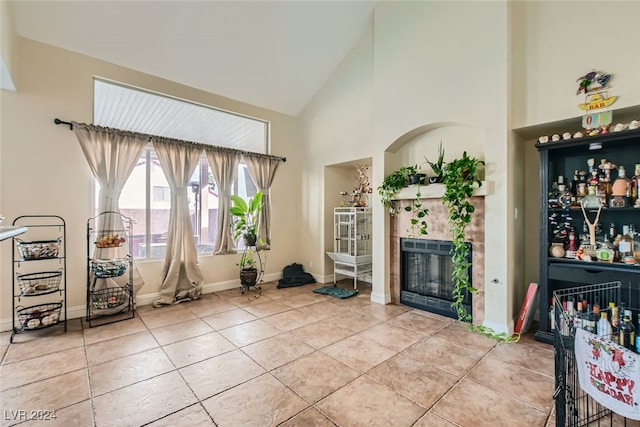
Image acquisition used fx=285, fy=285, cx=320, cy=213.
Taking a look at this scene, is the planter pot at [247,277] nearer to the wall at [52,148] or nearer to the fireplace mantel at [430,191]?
the wall at [52,148]

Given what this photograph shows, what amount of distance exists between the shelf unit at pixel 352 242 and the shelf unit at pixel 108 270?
325cm

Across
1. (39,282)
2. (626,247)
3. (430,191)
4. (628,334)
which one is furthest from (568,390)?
(39,282)

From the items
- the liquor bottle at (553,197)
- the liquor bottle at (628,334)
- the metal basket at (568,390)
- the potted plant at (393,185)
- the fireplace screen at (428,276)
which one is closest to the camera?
the metal basket at (568,390)

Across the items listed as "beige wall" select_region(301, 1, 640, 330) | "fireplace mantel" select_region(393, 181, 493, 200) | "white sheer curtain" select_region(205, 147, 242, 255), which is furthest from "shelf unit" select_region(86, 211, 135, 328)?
"fireplace mantel" select_region(393, 181, 493, 200)

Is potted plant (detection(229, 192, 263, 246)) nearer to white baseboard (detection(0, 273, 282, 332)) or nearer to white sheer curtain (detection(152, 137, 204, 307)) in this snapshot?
white sheer curtain (detection(152, 137, 204, 307))

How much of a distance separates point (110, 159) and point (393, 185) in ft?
12.9

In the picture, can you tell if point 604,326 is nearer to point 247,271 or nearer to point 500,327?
point 500,327

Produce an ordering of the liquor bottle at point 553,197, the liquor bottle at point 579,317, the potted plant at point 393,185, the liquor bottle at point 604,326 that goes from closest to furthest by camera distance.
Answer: the liquor bottle at point 604,326, the liquor bottle at point 579,317, the liquor bottle at point 553,197, the potted plant at point 393,185

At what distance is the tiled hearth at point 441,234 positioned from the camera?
3.47 meters

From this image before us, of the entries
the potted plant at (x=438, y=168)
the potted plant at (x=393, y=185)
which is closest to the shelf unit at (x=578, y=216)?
the potted plant at (x=438, y=168)

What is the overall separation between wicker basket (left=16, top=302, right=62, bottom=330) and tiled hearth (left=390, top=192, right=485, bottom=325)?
4.40 meters

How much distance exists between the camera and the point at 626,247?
8.92ft

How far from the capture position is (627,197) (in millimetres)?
2719

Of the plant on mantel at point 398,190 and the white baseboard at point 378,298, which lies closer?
the plant on mantel at point 398,190
